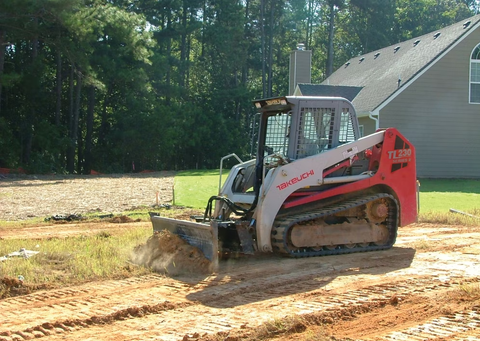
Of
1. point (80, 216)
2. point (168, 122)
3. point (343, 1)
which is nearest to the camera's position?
point (80, 216)

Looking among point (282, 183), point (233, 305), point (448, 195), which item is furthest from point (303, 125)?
point (448, 195)

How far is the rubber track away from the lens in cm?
921

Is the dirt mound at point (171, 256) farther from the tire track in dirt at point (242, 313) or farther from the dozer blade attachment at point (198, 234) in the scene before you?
the tire track in dirt at point (242, 313)

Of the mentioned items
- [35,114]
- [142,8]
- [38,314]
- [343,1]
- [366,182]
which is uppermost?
[343,1]

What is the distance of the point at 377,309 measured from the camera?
653cm

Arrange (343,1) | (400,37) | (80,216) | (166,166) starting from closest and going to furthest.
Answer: (80,216) → (166,166) → (343,1) → (400,37)

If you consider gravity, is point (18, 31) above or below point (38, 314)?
above

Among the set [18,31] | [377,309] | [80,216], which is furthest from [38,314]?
[18,31]

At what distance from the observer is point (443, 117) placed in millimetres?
26391

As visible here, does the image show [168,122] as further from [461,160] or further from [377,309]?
[377,309]

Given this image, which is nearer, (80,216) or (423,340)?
(423,340)

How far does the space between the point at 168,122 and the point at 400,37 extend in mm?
29653

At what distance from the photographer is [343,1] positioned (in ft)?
189

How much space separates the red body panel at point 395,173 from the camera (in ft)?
33.7
